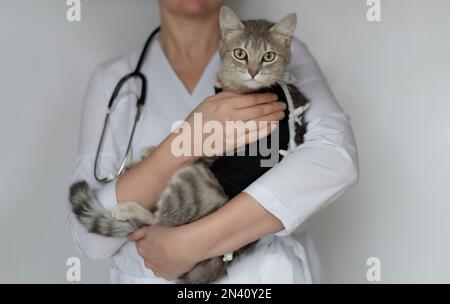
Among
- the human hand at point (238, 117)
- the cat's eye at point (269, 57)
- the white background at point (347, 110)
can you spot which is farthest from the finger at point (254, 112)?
the white background at point (347, 110)

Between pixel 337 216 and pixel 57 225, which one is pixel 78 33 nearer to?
pixel 57 225

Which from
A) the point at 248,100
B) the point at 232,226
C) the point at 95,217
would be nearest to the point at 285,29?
the point at 248,100

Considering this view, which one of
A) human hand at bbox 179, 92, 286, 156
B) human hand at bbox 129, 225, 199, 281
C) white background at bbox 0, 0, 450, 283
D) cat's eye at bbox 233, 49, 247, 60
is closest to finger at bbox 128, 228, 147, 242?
human hand at bbox 129, 225, 199, 281

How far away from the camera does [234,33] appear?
1.16m

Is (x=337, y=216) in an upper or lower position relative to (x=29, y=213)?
lower

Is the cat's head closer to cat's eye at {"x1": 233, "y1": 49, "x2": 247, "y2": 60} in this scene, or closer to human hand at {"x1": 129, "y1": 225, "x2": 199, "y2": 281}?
cat's eye at {"x1": 233, "y1": 49, "x2": 247, "y2": 60}

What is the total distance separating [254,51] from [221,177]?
0.28m

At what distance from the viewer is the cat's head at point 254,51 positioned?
3.73 feet

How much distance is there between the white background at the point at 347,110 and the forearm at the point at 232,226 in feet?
2.15

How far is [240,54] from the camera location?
115 centimetres

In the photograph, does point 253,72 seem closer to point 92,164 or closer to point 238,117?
point 238,117
